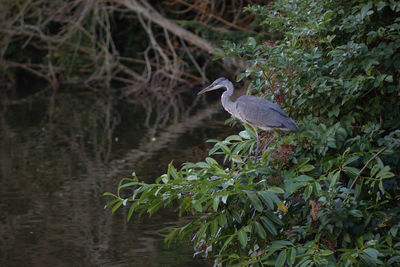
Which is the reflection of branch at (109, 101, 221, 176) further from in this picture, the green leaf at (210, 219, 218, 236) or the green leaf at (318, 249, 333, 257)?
the green leaf at (318, 249, 333, 257)

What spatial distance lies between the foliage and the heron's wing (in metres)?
0.12

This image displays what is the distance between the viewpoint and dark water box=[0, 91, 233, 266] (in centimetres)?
542

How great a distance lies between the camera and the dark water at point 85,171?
5418 millimetres

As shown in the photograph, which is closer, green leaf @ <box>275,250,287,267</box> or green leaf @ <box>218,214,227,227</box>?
green leaf @ <box>275,250,287,267</box>

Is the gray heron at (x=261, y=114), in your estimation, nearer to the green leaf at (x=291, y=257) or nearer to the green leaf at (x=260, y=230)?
the green leaf at (x=260, y=230)

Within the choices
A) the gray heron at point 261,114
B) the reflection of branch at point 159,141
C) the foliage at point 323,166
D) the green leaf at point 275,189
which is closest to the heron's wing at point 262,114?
the gray heron at point 261,114

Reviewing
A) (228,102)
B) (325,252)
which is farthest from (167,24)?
(325,252)

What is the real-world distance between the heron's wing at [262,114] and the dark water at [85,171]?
137 cm

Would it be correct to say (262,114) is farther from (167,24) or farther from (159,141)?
(167,24)

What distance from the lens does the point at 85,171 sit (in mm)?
8492

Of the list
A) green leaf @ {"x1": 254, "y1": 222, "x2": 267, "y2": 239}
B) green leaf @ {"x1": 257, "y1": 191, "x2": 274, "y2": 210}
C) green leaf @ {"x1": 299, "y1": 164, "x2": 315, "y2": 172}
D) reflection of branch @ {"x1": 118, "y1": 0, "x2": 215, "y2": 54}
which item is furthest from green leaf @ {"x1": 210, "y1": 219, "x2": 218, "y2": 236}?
reflection of branch @ {"x1": 118, "y1": 0, "x2": 215, "y2": 54}

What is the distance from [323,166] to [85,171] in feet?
16.7

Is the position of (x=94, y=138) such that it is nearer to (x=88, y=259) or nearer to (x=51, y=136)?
(x=51, y=136)

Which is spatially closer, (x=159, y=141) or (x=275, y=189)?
(x=275, y=189)
